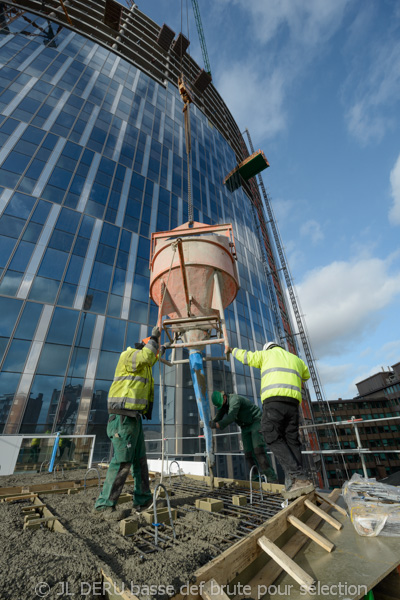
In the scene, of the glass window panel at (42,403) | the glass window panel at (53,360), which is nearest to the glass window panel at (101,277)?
the glass window panel at (53,360)

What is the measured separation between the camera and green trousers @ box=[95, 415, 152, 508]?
126 inches

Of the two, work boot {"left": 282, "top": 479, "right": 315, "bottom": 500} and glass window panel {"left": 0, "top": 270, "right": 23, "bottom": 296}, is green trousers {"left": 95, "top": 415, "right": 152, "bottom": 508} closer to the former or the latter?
work boot {"left": 282, "top": 479, "right": 315, "bottom": 500}

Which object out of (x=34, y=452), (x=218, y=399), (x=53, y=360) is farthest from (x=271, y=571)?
(x=53, y=360)

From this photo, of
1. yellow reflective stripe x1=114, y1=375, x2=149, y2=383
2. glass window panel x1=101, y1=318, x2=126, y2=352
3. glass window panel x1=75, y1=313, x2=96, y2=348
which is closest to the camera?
yellow reflective stripe x1=114, y1=375, x2=149, y2=383

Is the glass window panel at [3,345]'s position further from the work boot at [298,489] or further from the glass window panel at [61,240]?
the work boot at [298,489]

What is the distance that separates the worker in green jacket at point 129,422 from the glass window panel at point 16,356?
10.0 m

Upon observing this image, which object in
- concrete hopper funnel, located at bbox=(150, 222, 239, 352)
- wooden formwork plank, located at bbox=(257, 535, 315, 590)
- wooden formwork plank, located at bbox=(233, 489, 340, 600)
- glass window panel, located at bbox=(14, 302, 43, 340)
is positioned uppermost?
glass window panel, located at bbox=(14, 302, 43, 340)

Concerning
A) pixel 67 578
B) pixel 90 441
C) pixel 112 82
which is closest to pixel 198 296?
pixel 67 578

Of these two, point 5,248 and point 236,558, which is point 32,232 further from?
point 236,558

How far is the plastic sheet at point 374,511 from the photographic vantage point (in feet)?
7.82

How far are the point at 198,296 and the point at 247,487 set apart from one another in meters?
3.61

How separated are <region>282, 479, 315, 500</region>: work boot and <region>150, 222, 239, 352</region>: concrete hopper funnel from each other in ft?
8.74

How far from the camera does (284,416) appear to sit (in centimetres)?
330

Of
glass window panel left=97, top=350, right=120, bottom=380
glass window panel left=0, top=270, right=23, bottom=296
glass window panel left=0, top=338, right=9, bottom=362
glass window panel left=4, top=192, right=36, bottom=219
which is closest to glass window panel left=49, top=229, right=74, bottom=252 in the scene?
glass window panel left=4, top=192, right=36, bottom=219
